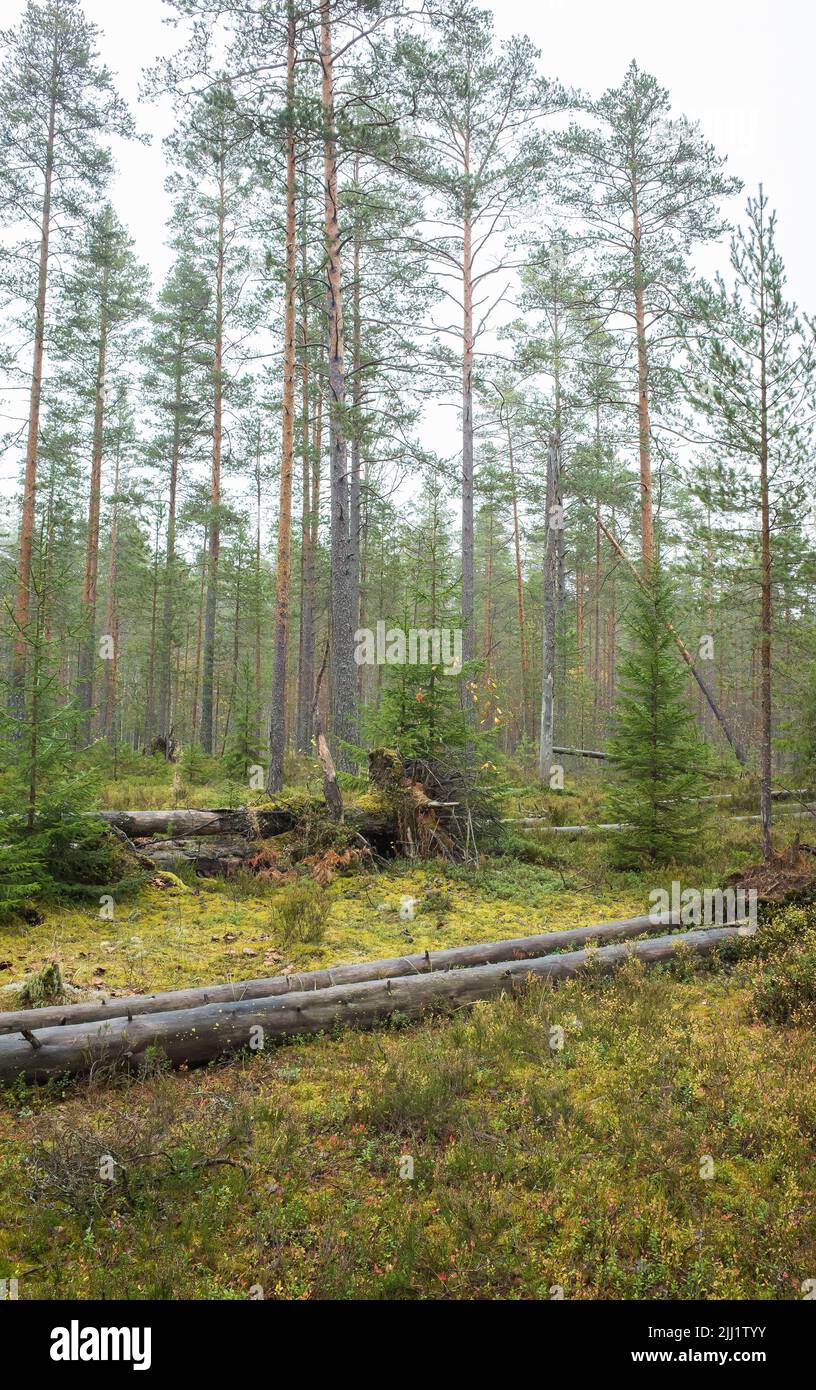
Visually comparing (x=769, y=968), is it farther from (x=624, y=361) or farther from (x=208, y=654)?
(x=208, y=654)

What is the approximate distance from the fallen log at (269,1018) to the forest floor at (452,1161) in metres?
0.17

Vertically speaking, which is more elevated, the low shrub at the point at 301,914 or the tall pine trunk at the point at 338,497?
the tall pine trunk at the point at 338,497

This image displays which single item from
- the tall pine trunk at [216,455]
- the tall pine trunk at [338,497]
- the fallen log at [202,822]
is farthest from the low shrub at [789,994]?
the tall pine trunk at [216,455]

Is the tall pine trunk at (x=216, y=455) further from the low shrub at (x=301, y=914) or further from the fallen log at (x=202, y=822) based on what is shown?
the low shrub at (x=301, y=914)

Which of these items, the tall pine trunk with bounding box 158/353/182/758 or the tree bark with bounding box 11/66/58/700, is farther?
the tall pine trunk with bounding box 158/353/182/758

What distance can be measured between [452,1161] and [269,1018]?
7.10 ft

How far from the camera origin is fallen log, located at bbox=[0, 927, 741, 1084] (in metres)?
4.98

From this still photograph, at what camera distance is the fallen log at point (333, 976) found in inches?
215

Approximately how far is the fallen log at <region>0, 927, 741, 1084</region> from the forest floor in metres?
0.17

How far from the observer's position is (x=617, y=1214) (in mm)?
3637

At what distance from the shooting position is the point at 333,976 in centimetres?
645

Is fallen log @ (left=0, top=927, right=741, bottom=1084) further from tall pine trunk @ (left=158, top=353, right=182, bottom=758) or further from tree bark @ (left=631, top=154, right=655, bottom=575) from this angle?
tall pine trunk @ (left=158, top=353, right=182, bottom=758)

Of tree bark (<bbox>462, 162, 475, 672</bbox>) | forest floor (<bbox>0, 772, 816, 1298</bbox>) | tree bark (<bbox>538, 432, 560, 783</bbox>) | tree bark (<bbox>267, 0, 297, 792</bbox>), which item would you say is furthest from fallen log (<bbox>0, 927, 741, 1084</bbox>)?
tree bark (<bbox>538, 432, 560, 783</bbox>)

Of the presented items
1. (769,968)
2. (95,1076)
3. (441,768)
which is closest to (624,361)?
(441,768)
